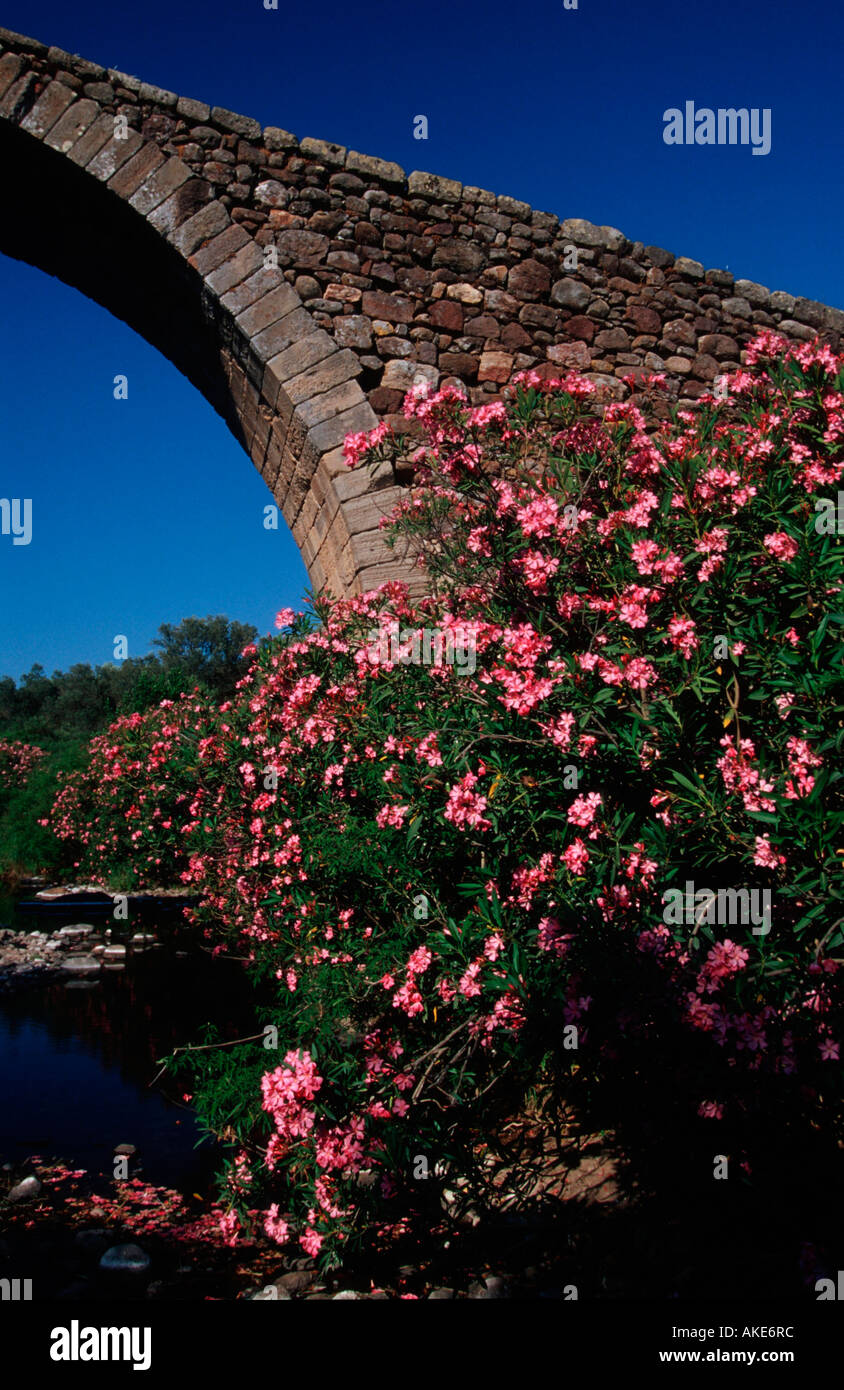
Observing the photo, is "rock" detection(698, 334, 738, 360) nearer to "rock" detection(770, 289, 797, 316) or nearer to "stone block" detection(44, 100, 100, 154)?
"rock" detection(770, 289, 797, 316)

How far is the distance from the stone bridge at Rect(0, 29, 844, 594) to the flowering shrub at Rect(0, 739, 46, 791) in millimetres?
12996

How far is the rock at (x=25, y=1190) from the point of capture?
386 cm

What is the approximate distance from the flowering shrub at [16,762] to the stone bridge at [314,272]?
512 inches

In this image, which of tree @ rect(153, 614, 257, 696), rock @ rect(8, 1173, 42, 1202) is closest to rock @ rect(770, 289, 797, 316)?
rock @ rect(8, 1173, 42, 1202)

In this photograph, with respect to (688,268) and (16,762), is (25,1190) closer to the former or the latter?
(688,268)

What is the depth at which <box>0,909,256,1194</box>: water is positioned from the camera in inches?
174

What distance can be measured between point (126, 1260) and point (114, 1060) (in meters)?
2.60

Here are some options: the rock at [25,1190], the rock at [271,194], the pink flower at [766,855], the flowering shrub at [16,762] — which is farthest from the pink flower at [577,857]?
the flowering shrub at [16,762]

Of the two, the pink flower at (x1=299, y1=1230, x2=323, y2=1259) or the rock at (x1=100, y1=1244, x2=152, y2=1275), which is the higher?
the pink flower at (x1=299, y1=1230, x2=323, y2=1259)

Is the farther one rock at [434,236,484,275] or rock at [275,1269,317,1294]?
rock at [434,236,484,275]

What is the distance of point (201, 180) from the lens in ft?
15.0
